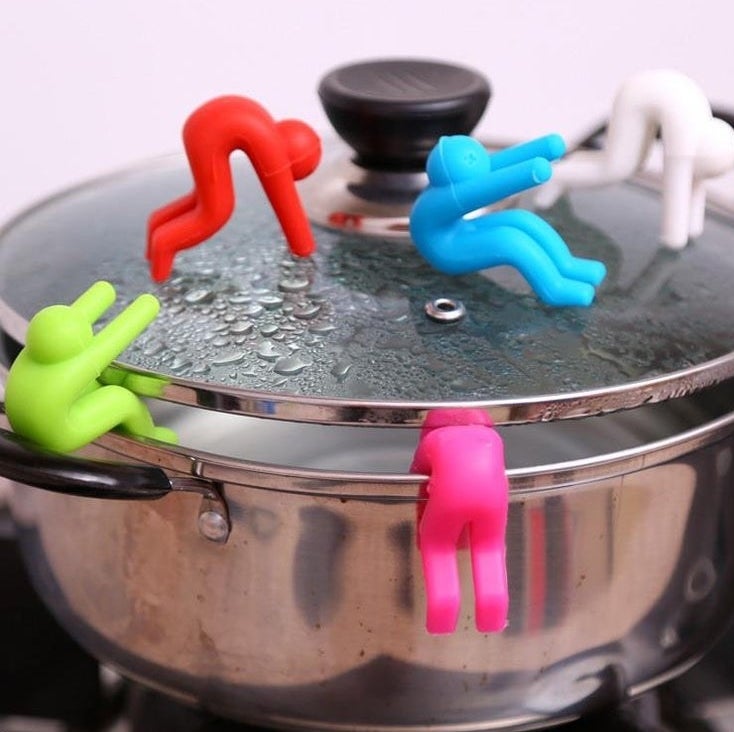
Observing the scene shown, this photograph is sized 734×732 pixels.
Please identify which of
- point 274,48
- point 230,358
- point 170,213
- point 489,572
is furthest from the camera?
point 274,48

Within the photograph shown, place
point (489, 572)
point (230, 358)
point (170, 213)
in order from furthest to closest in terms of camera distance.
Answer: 1. point (170, 213)
2. point (230, 358)
3. point (489, 572)

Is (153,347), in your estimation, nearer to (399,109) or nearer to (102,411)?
(102,411)

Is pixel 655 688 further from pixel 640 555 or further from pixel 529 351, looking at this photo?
pixel 529 351

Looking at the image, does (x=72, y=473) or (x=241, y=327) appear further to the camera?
(x=241, y=327)

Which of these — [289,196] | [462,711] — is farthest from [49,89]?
[462,711]

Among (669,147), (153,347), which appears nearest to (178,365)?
(153,347)

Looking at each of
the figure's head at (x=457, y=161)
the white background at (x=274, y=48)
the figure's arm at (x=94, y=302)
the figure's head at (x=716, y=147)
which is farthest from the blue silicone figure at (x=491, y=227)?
the white background at (x=274, y=48)

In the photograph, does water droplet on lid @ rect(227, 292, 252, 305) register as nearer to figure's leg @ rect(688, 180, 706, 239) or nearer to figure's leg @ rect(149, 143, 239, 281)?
figure's leg @ rect(149, 143, 239, 281)

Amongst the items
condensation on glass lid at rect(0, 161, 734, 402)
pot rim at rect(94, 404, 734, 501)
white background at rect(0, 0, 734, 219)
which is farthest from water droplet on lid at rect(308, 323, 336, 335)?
white background at rect(0, 0, 734, 219)
